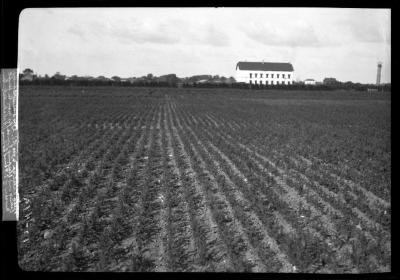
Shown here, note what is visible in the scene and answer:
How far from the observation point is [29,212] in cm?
637

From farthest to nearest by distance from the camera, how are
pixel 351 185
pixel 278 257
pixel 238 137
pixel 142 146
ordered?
1. pixel 238 137
2. pixel 142 146
3. pixel 351 185
4. pixel 278 257

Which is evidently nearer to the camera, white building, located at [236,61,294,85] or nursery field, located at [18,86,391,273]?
nursery field, located at [18,86,391,273]

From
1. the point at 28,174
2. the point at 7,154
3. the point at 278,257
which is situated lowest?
Result: the point at 278,257

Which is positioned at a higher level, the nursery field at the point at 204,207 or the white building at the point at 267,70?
the white building at the point at 267,70

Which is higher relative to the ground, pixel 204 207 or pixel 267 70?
pixel 267 70

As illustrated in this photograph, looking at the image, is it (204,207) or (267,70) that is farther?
(267,70)

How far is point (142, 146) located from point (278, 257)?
9.11 meters

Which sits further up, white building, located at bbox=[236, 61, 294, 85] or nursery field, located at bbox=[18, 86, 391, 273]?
white building, located at bbox=[236, 61, 294, 85]

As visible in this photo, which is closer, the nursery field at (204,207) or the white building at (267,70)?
the nursery field at (204,207)

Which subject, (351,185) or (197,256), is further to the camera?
(351,185)
